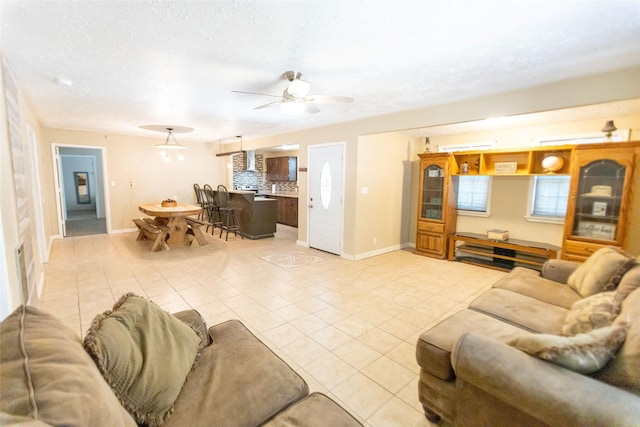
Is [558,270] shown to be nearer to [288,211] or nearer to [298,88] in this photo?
[298,88]

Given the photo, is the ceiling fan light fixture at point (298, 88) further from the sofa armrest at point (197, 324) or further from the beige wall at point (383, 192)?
the beige wall at point (383, 192)

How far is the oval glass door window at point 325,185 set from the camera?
17.6 ft

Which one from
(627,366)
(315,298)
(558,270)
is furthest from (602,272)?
(315,298)

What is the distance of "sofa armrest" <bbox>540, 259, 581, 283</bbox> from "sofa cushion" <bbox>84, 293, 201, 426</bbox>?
10.7 feet

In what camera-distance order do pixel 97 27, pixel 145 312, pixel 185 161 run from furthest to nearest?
1. pixel 185 161
2. pixel 97 27
3. pixel 145 312

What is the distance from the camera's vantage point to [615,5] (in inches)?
64.1

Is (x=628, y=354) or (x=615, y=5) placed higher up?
(x=615, y=5)

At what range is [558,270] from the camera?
2.85 meters

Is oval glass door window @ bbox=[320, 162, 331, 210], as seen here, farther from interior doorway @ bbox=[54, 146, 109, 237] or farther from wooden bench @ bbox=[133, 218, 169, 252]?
interior doorway @ bbox=[54, 146, 109, 237]

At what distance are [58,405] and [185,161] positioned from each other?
8003 mm

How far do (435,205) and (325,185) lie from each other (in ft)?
6.71

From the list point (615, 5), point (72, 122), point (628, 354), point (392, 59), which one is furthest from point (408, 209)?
point (72, 122)

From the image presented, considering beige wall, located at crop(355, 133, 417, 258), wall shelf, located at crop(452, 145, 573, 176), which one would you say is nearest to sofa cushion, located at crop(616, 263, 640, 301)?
wall shelf, located at crop(452, 145, 573, 176)

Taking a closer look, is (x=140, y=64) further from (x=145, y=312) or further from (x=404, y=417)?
(x=404, y=417)
